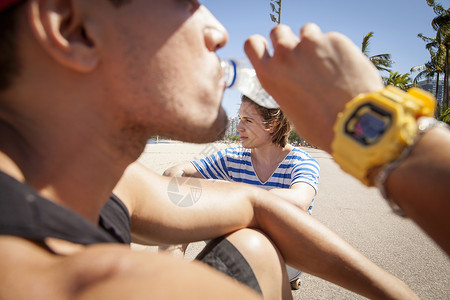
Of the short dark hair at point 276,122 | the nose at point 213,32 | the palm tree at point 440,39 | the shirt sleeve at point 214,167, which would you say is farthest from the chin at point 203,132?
the palm tree at point 440,39

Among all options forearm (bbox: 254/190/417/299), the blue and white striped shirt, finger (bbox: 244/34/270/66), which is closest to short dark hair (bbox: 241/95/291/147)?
the blue and white striped shirt

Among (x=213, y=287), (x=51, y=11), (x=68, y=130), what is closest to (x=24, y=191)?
(x=68, y=130)

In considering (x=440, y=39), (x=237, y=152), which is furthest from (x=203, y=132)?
(x=440, y=39)

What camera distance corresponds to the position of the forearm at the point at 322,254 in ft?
5.08

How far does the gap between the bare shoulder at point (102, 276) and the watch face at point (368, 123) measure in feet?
2.10

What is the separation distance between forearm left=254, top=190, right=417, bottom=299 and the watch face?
79 cm

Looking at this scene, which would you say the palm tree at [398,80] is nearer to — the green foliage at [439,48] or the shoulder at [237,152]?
the green foliage at [439,48]

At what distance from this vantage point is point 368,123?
3.19 ft

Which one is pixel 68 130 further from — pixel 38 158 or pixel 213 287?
pixel 213 287

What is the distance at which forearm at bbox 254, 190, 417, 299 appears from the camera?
1.55 m

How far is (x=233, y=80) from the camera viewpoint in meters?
1.89

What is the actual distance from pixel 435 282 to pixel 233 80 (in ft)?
10.5

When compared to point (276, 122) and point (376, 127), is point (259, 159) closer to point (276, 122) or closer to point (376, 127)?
point (276, 122)

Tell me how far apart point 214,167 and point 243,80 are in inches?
51.7
